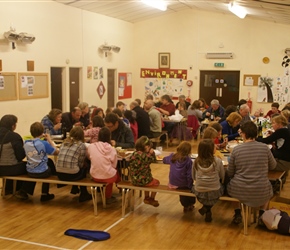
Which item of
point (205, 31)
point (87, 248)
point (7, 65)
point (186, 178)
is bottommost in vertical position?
point (87, 248)

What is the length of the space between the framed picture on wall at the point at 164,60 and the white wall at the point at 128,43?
170 millimetres

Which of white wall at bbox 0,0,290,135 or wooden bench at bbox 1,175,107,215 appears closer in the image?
wooden bench at bbox 1,175,107,215

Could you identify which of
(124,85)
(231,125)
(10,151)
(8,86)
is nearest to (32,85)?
(8,86)

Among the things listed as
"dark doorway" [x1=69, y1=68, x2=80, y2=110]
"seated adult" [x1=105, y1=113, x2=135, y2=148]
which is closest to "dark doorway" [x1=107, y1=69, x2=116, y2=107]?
"dark doorway" [x1=69, y1=68, x2=80, y2=110]

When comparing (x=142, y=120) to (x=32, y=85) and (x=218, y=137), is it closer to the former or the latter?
(x=218, y=137)

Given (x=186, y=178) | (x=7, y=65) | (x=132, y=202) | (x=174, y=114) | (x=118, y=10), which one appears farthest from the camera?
(x=118, y=10)

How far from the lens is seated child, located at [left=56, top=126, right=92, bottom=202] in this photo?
526 centimetres

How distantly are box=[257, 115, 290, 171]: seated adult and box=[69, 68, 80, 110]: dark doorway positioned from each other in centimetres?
694

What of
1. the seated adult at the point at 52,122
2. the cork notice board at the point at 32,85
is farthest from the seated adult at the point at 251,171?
the cork notice board at the point at 32,85

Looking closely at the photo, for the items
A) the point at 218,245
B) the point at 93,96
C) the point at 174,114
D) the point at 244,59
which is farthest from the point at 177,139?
the point at 218,245

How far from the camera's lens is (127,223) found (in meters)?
4.93

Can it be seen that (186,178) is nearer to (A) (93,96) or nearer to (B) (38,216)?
(B) (38,216)

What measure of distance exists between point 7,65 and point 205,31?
7012 mm

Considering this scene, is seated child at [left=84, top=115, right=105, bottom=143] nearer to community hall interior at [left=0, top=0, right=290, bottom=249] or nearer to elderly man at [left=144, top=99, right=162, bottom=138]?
community hall interior at [left=0, top=0, right=290, bottom=249]
